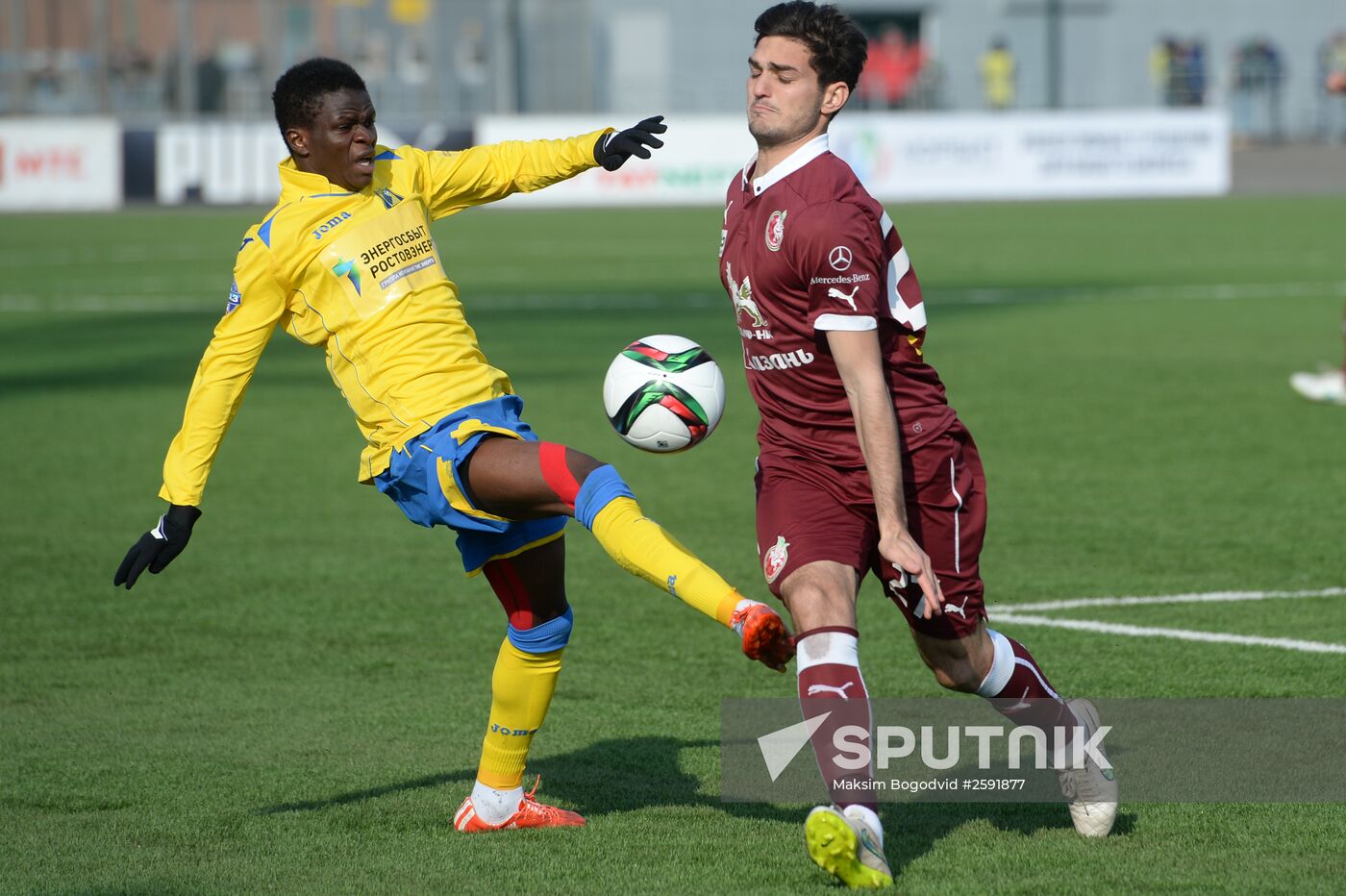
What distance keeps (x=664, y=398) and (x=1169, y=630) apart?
118 inches

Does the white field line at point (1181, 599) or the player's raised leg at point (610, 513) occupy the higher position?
the player's raised leg at point (610, 513)

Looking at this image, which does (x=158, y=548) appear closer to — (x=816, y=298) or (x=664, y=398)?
(x=664, y=398)

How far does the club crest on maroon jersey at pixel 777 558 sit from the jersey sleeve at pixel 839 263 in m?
0.52

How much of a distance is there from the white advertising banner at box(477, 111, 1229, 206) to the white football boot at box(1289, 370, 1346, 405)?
25.3 meters

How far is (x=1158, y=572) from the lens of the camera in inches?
324

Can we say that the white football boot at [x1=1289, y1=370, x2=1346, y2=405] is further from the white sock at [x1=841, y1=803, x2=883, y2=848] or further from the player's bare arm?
the white sock at [x1=841, y1=803, x2=883, y2=848]

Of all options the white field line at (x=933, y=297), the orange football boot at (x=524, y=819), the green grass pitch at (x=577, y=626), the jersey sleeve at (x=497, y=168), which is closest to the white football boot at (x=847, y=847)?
the green grass pitch at (x=577, y=626)

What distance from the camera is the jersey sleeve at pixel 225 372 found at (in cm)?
502

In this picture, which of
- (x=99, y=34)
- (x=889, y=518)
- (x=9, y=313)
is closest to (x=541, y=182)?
(x=889, y=518)

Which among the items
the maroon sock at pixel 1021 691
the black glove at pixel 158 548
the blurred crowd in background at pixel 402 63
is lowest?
the maroon sock at pixel 1021 691

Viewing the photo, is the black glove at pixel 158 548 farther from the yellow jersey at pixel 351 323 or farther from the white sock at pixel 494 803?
the white sock at pixel 494 803

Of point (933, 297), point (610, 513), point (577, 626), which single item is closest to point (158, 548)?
point (610, 513)

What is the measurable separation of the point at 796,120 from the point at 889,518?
0.97m

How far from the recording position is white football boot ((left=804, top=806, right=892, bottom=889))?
13.5ft
